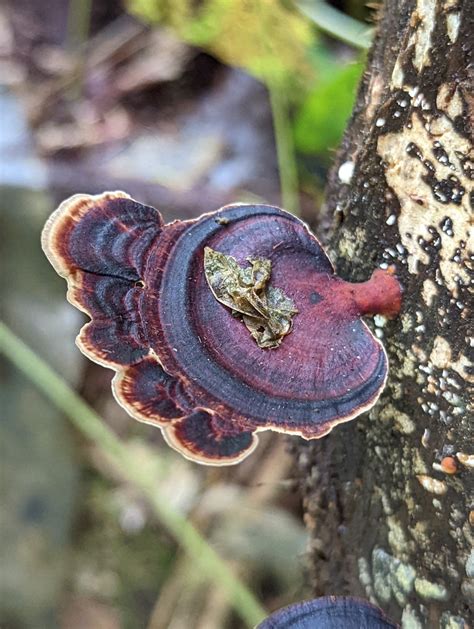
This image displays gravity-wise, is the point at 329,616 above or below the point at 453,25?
below

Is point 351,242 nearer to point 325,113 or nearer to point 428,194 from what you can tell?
point 428,194

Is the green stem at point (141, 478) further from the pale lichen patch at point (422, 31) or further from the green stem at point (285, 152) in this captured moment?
the pale lichen patch at point (422, 31)

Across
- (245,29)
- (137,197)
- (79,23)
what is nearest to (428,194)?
(245,29)

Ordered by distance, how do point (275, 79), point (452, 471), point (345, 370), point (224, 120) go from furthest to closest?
point (224, 120)
point (275, 79)
point (452, 471)
point (345, 370)

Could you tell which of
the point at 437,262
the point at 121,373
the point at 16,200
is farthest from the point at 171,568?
the point at 437,262

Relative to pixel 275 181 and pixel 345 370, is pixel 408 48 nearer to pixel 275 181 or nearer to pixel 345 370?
pixel 345 370
